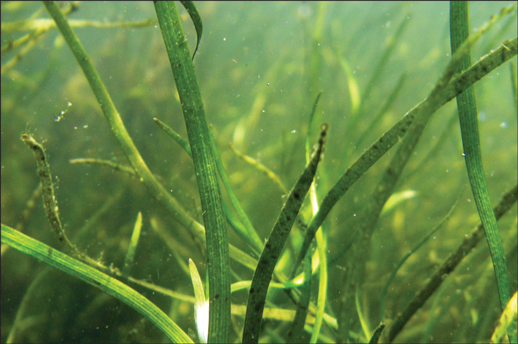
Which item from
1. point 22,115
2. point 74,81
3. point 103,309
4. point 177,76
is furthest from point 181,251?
point 74,81

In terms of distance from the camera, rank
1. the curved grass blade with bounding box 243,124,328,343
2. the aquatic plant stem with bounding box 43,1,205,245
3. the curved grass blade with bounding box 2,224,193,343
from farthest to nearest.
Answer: the aquatic plant stem with bounding box 43,1,205,245 < the curved grass blade with bounding box 2,224,193,343 < the curved grass blade with bounding box 243,124,328,343

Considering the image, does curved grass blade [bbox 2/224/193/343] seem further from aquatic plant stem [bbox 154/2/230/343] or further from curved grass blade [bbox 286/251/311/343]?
curved grass blade [bbox 286/251/311/343]

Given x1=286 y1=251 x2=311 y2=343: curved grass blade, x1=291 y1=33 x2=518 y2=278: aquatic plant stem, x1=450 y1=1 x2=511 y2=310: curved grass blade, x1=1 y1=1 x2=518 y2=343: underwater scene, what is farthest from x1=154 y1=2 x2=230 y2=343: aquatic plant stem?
x1=450 y1=1 x2=511 y2=310: curved grass blade

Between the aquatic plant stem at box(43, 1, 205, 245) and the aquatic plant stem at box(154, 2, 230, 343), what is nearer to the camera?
the aquatic plant stem at box(154, 2, 230, 343)

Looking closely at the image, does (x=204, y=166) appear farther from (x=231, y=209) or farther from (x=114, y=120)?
(x=231, y=209)

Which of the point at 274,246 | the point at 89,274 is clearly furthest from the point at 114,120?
the point at 274,246

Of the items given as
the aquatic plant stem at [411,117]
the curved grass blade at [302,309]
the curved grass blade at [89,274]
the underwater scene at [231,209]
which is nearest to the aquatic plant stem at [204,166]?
the underwater scene at [231,209]
